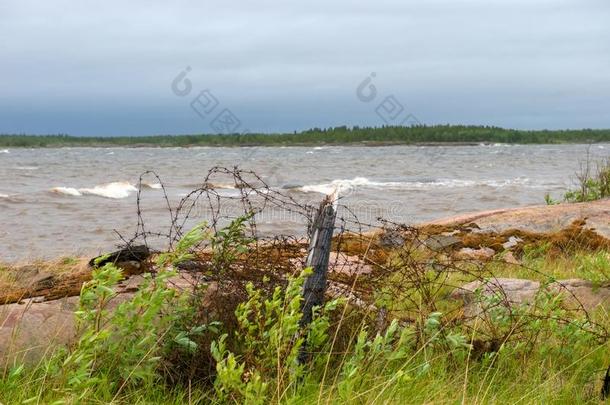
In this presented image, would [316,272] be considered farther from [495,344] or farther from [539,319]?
[539,319]

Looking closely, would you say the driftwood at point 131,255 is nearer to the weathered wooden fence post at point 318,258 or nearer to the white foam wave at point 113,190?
the weathered wooden fence post at point 318,258

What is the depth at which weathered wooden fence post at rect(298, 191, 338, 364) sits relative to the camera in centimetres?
403

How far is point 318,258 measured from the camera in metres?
4.09

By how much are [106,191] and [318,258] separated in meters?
23.1

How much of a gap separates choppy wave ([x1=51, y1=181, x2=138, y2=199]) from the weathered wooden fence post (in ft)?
68.7

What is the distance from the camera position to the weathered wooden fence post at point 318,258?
159 inches

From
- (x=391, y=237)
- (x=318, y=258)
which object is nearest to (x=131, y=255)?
(x=318, y=258)

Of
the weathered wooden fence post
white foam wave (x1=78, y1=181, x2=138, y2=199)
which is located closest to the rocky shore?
the weathered wooden fence post

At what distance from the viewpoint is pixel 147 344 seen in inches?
148

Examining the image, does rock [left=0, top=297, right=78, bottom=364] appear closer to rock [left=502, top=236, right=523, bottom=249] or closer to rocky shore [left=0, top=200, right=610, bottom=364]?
rocky shore [left=0, top=200, right=610, bottom=364]

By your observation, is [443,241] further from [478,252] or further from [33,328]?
[33,328]

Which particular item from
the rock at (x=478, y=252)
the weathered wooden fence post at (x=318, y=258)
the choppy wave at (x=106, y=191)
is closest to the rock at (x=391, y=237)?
the weathered wooden fence post at (x=318, y=258)

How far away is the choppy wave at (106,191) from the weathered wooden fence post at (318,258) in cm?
2095

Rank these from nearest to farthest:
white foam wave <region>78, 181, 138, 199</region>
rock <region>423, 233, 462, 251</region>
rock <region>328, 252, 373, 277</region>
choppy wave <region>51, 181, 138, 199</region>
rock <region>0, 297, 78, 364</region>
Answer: rock <region>0, 297, 78, 364</region> → rock <region>328, 252, 373, 277</region> → rock <region>423, 233, 462, 251</region> → choppy wave <region>51, 181, 138, 199</region> → white foam wave <region>78, 181, 138, 199</region>
